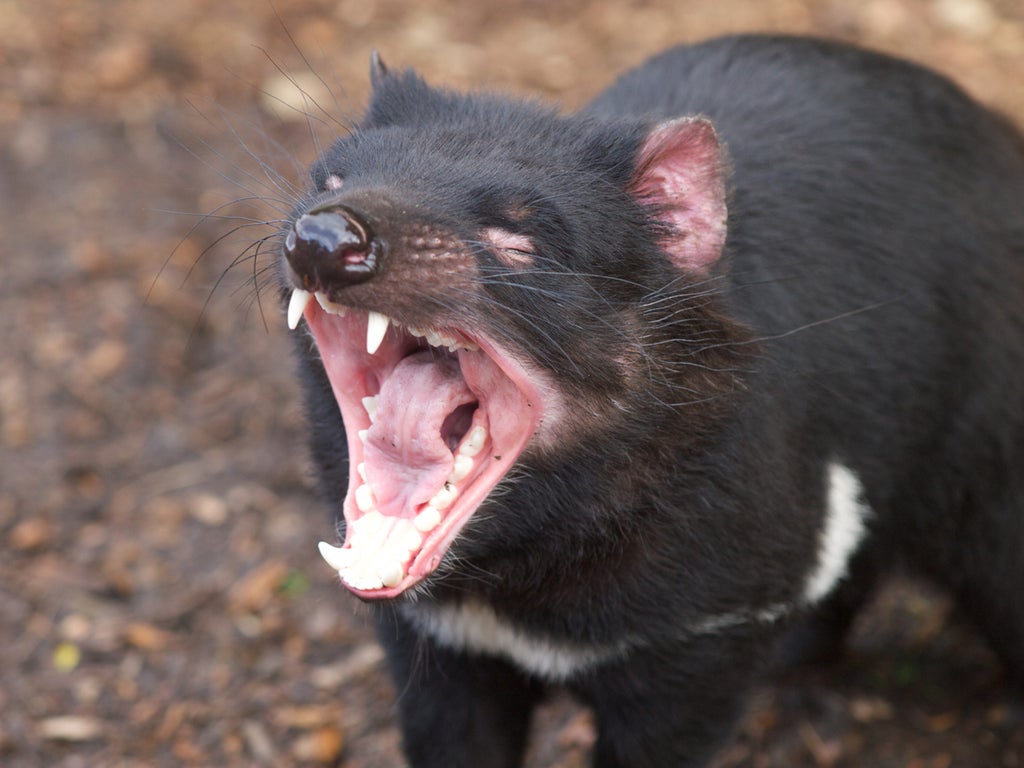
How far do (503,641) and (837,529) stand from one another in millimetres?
784

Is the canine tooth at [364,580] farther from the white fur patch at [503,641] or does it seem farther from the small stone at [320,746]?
the small stone at [320,746]

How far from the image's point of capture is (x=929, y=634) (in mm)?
3695

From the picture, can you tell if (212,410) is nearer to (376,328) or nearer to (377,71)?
(377,71)

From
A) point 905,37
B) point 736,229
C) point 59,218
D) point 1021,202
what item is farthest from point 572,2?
point 736,229

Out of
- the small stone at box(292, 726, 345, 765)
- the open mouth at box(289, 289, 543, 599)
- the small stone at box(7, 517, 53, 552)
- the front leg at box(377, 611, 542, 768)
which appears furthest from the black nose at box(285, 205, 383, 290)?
the small stone at box(7, 517, 53, 552)

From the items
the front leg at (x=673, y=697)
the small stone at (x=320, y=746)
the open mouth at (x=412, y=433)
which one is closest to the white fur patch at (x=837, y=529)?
the front leg at (x=673, y=697)

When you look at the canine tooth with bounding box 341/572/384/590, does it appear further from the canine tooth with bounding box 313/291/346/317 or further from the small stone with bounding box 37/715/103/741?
the small stone with bounding box 37/715/103/741

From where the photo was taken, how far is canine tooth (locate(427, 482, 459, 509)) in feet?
6.51

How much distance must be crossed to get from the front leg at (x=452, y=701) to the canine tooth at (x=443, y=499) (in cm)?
49

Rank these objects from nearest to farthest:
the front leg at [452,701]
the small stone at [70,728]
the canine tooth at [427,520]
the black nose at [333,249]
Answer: the black nose at [333,249] < the canine tooth at [427,520] < the front leg at [452,701] < the small stone at [70,728]

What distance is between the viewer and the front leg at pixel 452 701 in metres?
2.44

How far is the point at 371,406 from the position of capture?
207 centimetres

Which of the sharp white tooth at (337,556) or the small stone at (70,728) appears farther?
the small stone at (70,728)

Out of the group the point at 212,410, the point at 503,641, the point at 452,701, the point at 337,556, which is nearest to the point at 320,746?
the point at 452,701
